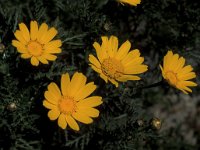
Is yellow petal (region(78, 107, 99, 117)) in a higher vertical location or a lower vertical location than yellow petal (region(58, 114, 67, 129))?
higher

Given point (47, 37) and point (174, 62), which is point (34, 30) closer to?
point (47, 37)

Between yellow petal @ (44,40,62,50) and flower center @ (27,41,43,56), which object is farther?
yellow petal @ (44,40,62,50)

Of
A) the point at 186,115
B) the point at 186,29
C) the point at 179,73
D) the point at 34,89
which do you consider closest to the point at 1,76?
the point at 34,89

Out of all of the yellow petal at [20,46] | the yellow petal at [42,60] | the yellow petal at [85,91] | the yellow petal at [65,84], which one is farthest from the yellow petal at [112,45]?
the yellow petal at [20,46]

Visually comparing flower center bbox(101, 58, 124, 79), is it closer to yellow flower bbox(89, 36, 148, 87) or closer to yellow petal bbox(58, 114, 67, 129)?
yellow flower bbox(89, 36, 148, 87)

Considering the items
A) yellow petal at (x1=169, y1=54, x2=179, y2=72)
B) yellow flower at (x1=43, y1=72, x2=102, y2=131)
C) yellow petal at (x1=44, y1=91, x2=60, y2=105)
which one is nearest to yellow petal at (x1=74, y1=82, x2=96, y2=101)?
yellow flower at (x1=43, y1=72, x2=102, y2=131)

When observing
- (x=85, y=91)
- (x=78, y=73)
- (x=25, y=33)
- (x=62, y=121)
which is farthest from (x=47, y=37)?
(x=62, y=121)

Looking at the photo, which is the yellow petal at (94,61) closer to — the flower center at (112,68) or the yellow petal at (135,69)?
the flower center at (112,68)
